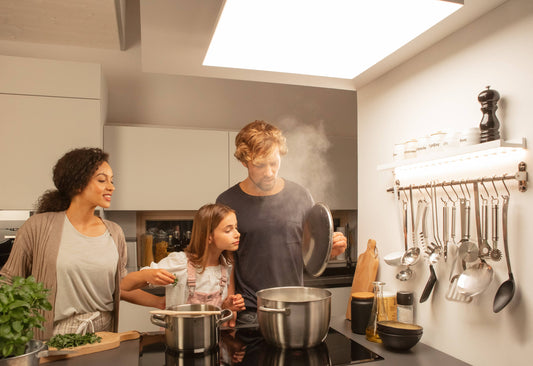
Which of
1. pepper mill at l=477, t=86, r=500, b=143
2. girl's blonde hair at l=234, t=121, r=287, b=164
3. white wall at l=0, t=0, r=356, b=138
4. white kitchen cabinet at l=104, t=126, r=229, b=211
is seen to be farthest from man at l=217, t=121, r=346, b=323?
white kitchen cabinet at l=104, t=126, r=229, b=211

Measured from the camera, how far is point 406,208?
136 cm

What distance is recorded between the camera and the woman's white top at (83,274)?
54.9 inches

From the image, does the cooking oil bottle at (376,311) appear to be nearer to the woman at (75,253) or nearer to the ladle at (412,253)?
the ladle at (412,253)

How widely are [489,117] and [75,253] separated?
1321 mm

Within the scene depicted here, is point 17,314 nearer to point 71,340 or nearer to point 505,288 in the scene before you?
point 71,340

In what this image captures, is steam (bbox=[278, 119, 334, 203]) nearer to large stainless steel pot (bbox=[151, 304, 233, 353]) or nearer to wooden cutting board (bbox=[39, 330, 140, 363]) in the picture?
large stainless steel pot (bbox=[151, 304, 233, 353])

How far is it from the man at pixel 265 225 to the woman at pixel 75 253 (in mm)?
390

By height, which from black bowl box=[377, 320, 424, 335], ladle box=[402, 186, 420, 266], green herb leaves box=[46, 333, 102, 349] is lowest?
green herb leaves box=[46, 333, 102, 349]

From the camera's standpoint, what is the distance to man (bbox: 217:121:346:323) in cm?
128

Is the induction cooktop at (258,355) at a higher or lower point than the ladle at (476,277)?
lower

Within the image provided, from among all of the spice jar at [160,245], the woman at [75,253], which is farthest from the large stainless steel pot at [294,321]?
the spice jar at [160,245]

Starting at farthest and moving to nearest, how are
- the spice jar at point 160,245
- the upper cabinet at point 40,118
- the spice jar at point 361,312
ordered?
the spice jar at point 160,245, the upper cabinet at point 40,118, the spice jar at point 361,312

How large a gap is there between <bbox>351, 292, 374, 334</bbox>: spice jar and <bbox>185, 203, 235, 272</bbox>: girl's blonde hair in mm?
415

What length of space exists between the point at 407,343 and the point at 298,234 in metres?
0.42
